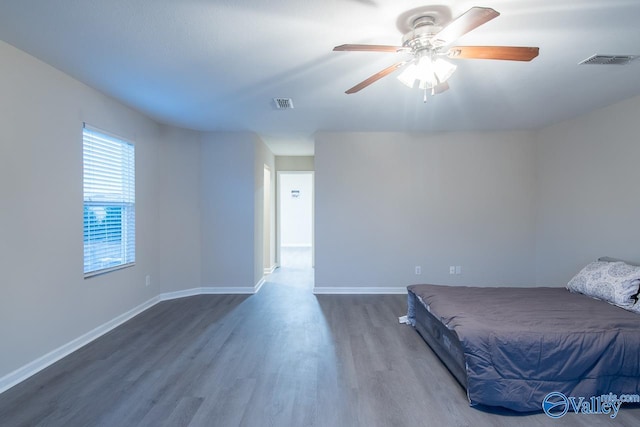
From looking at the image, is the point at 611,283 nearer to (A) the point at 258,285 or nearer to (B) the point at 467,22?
(B) the point at 467,22

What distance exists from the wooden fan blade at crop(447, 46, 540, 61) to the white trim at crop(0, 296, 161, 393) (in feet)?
12.7

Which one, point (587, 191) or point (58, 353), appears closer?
point (58, 353)

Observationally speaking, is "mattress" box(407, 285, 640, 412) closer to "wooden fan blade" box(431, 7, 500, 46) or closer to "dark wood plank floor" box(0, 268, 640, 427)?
"dark wood plank floor" box(0, 268, 640, 427)

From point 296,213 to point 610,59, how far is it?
935 cm

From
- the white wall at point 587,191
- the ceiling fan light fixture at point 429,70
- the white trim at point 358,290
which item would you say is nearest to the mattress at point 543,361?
the ceiling fan light fixture at point 429,70

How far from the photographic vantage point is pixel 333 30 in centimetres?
204

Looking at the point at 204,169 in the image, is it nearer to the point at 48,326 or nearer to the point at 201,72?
the point at 201,72

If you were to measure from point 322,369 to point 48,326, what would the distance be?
7.76 ft

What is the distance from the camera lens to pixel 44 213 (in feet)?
8.46

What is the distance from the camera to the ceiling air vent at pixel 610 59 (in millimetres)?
2406

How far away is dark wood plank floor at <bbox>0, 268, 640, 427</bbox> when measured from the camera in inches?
77.1

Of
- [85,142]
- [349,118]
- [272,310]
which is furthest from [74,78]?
[272,310]

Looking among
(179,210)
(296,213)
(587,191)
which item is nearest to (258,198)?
(179,210)

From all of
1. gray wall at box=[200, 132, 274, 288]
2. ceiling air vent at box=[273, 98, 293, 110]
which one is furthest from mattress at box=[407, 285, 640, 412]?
gray wall at box=[200, 132, 274, 288]
